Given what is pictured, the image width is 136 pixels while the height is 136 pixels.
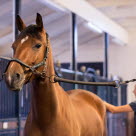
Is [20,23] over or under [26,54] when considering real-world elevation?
over

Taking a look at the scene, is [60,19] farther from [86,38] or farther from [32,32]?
[32,32]

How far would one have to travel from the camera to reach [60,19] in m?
9.34

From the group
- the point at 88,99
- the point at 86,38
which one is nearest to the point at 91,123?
the point at 88,99

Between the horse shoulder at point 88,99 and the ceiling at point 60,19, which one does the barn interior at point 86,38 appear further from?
the horse shoulder at point 88,99

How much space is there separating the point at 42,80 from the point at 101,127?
63.3 inches

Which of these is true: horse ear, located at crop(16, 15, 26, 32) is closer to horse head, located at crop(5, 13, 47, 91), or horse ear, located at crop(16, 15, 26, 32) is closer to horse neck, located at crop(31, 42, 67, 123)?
horse head, located at crop(5, 13, 47, 91)

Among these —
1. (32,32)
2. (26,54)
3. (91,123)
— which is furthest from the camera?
(91,123)

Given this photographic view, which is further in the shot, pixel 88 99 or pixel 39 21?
pixel 88 99

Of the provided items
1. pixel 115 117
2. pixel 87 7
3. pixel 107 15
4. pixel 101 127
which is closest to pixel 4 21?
pixel 87 7

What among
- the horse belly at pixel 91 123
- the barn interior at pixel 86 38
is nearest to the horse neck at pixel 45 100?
the horse belly at pixel 91 123

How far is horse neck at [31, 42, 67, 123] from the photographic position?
10.6 ft

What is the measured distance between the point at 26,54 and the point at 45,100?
42 cm

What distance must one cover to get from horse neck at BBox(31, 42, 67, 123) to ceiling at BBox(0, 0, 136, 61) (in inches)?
130

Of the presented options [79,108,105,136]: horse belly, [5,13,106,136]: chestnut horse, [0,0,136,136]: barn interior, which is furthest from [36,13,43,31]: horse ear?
[0,0,136,136]: barn interior
